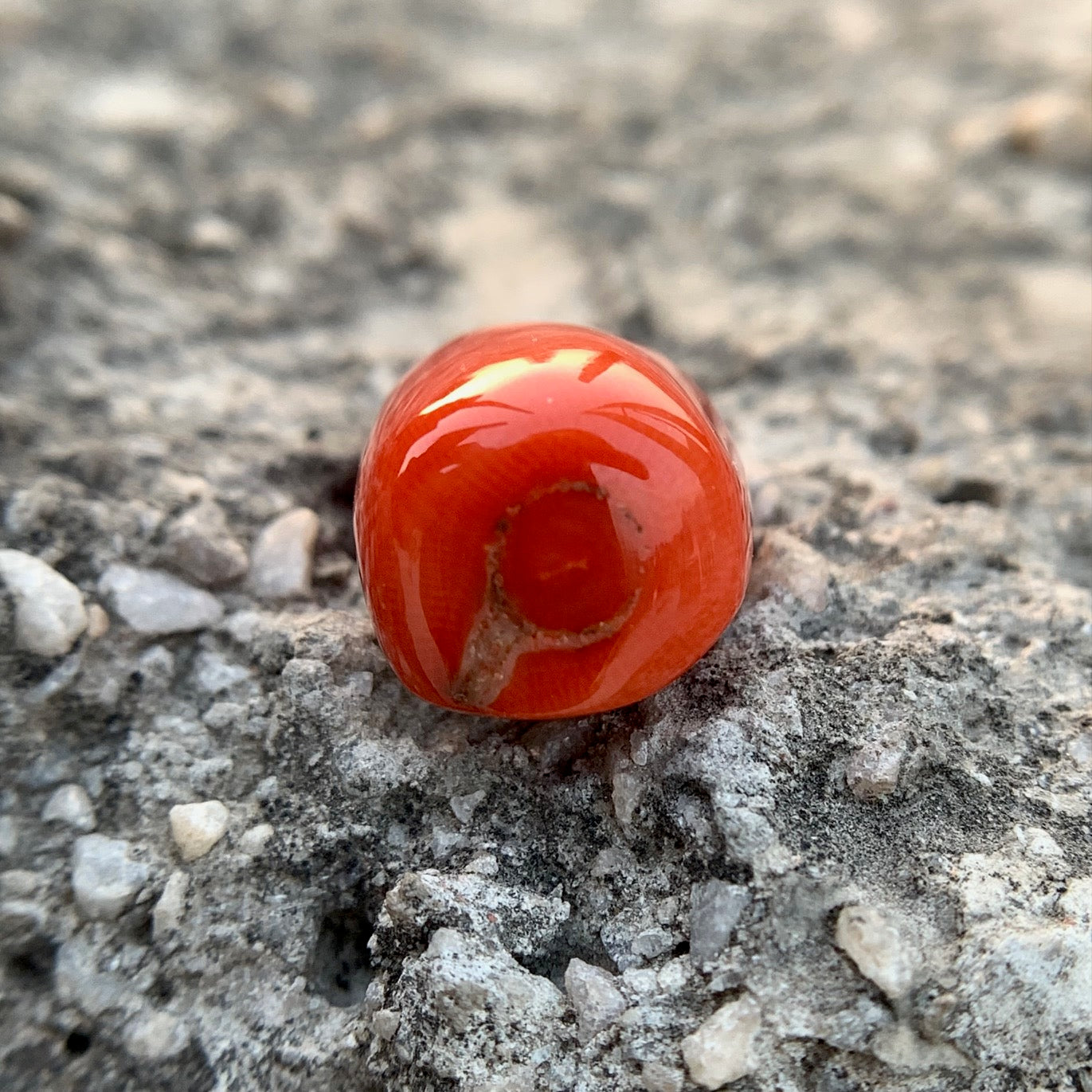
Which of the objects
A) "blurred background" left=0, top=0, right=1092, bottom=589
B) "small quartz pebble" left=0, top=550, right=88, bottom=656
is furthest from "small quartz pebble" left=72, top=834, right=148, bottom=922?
"blurred background" left=0, top=0, right=1092, bottom=589

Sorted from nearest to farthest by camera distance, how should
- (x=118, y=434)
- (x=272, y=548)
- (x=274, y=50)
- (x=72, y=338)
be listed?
(x=272, y=548)
(x=118, y=434)
(x=72, y=338)
(x=274, y=50)

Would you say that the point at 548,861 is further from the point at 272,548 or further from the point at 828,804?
the point at 272,548

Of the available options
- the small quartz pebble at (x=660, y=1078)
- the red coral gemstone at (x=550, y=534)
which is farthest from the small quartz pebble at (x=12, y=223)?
the small quartz pebble at (x=660, y=1078)

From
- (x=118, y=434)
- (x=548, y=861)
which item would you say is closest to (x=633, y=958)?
(x=548, y=861)

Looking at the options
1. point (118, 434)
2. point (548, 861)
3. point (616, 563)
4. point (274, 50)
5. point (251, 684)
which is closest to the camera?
point (616, 563)

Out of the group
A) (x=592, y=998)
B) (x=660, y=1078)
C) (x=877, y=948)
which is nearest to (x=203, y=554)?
(x=592, y=998)

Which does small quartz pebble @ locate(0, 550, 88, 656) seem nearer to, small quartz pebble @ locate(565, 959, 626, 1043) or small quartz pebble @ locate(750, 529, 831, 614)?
small quartz pebble @ locate(565, 959, 626, 1043)

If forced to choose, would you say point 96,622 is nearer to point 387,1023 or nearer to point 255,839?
point 255,839
